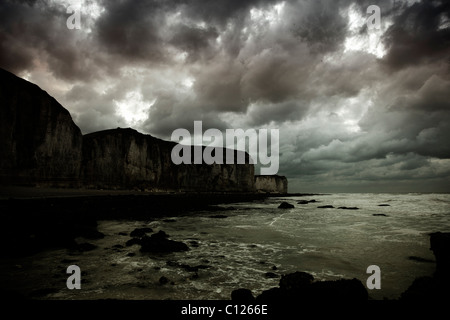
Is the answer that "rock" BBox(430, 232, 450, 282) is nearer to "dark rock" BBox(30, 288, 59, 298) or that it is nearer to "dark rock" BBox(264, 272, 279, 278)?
"dark rock" BBox(264, 272, 279, 278)

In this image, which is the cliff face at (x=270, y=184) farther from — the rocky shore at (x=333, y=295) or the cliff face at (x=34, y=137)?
the rocky shore at (x=333, y=295)

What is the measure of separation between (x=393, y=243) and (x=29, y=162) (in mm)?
38936

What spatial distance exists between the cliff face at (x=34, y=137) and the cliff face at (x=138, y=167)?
1009 cm

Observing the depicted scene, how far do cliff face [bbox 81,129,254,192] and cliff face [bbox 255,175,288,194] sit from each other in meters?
42.2

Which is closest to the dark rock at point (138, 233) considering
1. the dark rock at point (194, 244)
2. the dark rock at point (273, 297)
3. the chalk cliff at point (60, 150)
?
the dark rock at point (194, 244)

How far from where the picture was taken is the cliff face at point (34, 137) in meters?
26.1

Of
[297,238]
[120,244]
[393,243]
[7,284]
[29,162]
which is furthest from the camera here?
[29,162]

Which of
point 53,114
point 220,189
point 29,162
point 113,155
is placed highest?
point 53,114

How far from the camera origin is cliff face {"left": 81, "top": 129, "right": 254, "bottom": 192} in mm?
46594

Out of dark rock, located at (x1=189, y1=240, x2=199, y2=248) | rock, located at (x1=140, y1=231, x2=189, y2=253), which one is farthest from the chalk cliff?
dark rock, located at (x1=189, y1=240, x2=199, y2=248)

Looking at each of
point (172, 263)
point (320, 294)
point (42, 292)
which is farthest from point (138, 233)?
point (320, 294)

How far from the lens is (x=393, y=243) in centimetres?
912
